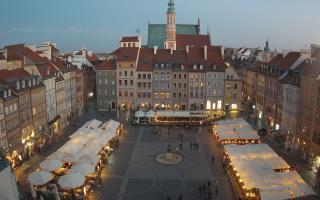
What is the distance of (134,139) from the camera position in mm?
57719

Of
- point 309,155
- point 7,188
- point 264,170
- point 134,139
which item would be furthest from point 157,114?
point 7,188

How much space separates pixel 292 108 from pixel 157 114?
2486 cm

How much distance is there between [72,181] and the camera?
1382 inches

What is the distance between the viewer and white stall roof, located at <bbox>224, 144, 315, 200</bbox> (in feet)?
103

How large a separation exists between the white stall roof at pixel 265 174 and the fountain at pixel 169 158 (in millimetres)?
7181

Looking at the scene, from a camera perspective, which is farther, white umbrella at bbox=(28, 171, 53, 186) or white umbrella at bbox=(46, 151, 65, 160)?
white umbrella at bbox=(46, 151, 65, 160)

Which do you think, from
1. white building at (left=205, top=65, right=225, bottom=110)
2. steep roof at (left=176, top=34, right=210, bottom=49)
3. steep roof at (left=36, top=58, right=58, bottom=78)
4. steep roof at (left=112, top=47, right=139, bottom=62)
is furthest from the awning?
steep roof at (left=176, top=34, right=210, bottom=49)

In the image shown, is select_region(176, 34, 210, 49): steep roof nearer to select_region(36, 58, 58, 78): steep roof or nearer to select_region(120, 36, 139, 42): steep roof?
select_region(120, 36, 139, 42): steep roof

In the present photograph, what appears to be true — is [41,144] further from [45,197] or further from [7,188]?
[7,188]

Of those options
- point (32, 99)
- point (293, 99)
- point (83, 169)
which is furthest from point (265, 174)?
point (32, 99)

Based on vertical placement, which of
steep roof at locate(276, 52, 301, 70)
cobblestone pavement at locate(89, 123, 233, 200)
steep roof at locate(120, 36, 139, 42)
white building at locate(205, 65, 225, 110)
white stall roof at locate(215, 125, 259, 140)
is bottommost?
cobblestone pavement at locate(89, 123, 233, 200)

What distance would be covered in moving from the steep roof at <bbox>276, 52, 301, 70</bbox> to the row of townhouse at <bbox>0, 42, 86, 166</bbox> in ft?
130

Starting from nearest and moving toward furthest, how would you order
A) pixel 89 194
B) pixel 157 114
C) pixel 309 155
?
pixel 89 194 → pixel 309 155 → pixel 157 114

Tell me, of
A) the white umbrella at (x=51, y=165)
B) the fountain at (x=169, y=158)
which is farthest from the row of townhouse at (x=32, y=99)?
the fountain at (x=169, y=158)
